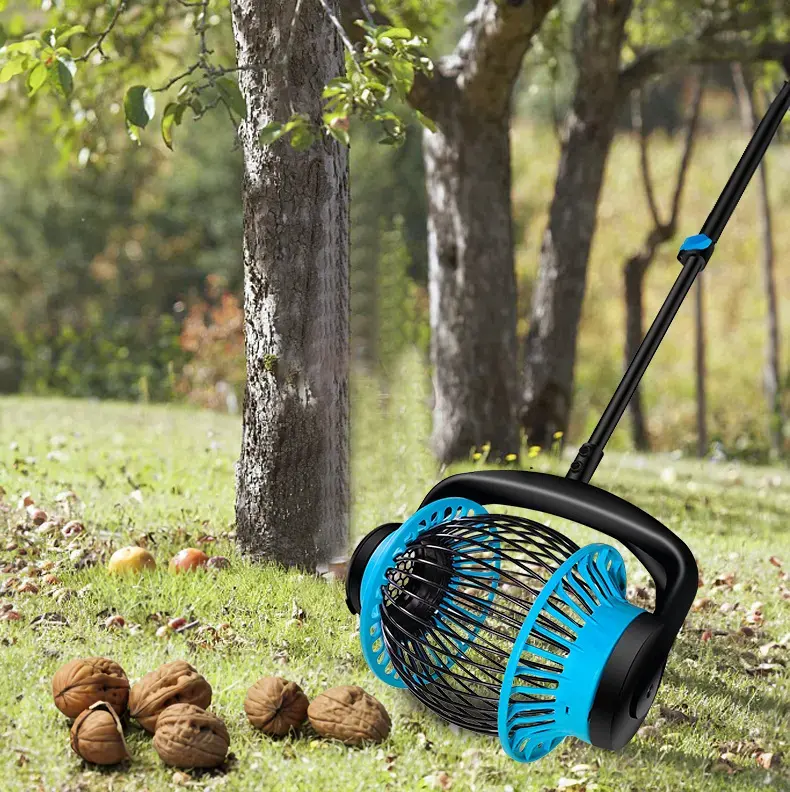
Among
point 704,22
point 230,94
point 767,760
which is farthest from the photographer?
point 704,22

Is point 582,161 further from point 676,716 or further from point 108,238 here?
point 108,238

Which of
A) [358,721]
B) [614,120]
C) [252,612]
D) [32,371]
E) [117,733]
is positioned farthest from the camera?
[32,371]

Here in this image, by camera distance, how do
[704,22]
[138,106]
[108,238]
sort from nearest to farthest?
1. [138,106]
2. [704,22]
3. [108,238]

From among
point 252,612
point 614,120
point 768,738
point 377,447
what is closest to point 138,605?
point 252,612

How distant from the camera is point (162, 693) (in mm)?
2371

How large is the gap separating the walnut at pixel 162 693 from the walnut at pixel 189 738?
69 millimetres

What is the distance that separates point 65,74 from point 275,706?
1.82 meters

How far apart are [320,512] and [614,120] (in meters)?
3.77

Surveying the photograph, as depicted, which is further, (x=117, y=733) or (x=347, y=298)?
(x=347, y=298)

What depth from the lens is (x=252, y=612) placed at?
120 inches

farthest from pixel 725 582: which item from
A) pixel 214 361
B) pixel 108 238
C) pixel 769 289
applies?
pixel 108 238

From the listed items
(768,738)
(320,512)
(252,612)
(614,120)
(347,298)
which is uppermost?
(614,120)

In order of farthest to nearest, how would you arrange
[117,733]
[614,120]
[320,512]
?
[614,120]
[320,512]
[117,733]

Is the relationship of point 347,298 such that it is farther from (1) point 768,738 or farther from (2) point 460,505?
(1) point 768,738
